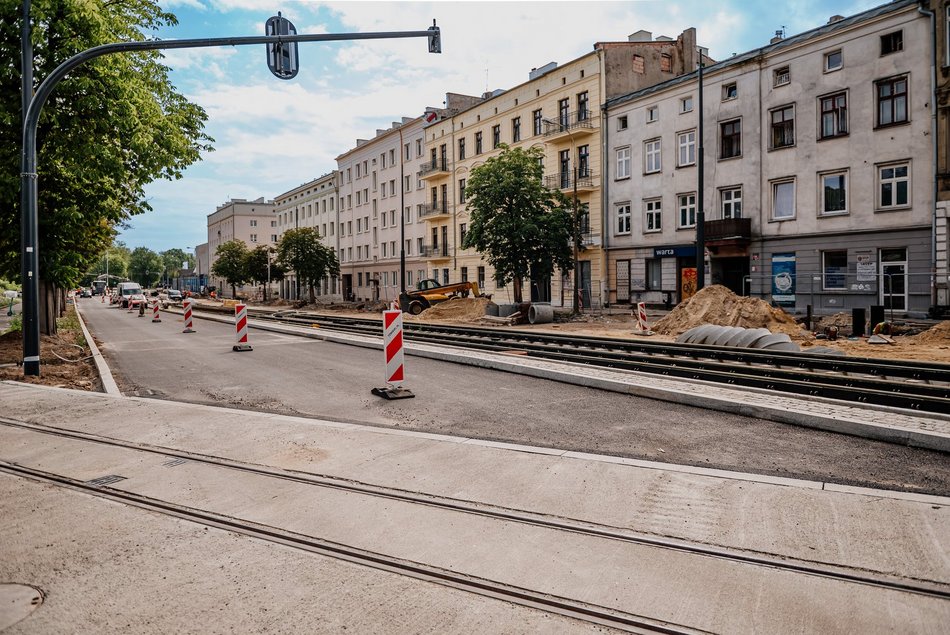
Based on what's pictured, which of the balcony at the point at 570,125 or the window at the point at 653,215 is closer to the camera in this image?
the window at the point at 653,215

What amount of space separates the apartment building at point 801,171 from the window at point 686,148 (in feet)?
0.17

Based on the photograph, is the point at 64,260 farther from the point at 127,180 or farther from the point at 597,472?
the point at 597,472

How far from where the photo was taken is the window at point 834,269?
26547 millimetres

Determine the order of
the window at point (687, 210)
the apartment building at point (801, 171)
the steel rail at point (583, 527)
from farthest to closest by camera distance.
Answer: the window at point (687, 210)
the apartment building at point (801, 171)
the steel rail at point (583, 527)

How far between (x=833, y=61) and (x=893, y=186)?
6.07 metres

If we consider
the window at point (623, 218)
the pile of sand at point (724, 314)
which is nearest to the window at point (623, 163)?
the window at point (623, 218)

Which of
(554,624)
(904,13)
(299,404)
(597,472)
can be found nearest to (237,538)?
(554,624)

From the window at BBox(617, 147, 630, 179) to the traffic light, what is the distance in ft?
87.6

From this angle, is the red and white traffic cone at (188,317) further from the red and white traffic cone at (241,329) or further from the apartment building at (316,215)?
the apartment building at (316,215)

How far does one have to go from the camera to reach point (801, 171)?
93.6 feet

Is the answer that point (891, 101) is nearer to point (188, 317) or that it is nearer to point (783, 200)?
point (783, 200)

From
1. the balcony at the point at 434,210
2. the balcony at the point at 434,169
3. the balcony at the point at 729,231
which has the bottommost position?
the balcony at the point at 729,231

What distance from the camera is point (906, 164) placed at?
985 inches

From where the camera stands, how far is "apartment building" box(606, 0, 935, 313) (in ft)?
81.9
